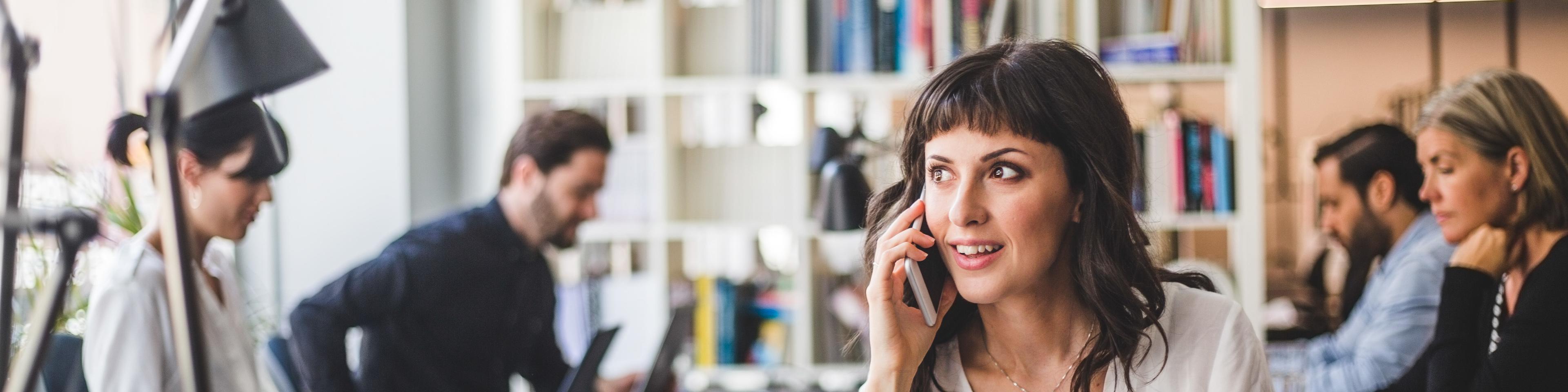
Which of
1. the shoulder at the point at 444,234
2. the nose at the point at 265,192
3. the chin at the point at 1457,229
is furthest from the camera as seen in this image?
the shoulder at the point at 444,234

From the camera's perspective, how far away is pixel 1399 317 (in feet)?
6.85

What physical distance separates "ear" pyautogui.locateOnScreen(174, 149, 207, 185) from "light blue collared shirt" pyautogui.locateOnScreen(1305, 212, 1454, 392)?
2128 mm

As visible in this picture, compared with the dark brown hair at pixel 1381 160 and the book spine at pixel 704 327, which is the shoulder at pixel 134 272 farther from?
the dark brown hair at pixel 1381 160

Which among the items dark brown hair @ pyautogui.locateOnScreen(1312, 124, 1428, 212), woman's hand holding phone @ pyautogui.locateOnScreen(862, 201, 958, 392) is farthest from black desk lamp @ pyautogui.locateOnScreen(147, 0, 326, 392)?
dark brown hair @ pyautogui.locateOnScreen(1312, 124, 1428, 212)

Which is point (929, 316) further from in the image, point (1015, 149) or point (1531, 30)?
point (1531, 30)

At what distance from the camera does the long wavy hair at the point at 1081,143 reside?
1279mm

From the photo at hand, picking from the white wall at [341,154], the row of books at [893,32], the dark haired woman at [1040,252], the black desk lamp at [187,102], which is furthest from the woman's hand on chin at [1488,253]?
the white wall at [341,154]

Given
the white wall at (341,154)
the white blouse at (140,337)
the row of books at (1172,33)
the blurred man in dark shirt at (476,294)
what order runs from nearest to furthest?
the white blouse at (140,337), the blurred man in dark shirt at (476,294), the row of books at (1172,33), the white wall at (341,154)

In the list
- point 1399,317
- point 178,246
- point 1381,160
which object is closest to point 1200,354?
point 1399,317

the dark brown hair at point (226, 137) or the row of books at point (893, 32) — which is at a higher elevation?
the row of books at point (893, 32)

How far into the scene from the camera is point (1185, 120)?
293 centimetres

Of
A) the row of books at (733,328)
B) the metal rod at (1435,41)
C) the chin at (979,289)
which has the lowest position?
the row of books at (733,328)

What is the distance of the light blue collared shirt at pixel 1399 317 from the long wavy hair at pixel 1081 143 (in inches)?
38.6

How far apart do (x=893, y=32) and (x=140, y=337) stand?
7.57 feet
